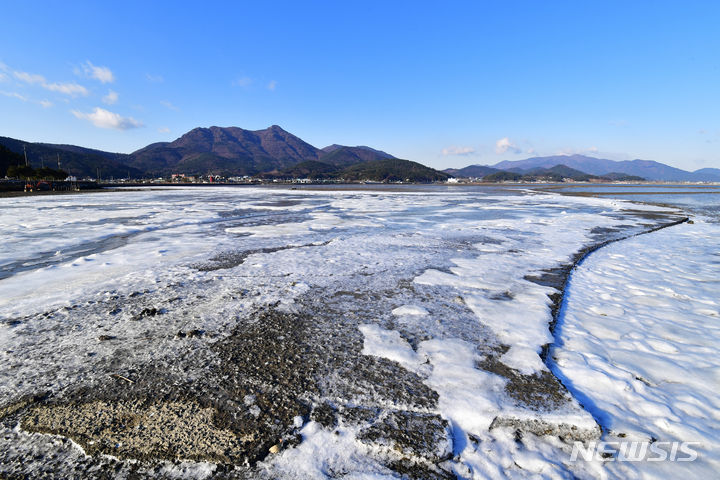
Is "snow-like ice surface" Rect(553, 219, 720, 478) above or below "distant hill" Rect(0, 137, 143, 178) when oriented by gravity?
below

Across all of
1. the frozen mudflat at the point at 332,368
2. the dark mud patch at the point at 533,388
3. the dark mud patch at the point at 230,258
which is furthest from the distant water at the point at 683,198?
the dark mud patch at the point at 230,258

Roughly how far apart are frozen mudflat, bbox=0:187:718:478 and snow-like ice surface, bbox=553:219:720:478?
0.07ft

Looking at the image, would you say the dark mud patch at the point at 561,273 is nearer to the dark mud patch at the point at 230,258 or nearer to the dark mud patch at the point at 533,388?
the dark mud patch at the point at 533,388

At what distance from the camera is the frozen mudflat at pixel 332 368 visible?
2125 mm

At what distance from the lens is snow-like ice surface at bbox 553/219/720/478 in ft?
7.77

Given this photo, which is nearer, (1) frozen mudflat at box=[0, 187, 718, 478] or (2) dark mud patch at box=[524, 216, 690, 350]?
(1) frozen mudflat at box=[0, 187, 718, 478]

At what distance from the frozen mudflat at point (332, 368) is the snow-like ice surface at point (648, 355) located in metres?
0.02

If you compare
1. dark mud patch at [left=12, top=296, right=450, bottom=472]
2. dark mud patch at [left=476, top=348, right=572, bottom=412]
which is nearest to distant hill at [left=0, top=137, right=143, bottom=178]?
dark mud patch at [left=12, top=296, right=450, bottom=472]

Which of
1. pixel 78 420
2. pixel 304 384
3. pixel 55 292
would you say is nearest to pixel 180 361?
pixel 78 420

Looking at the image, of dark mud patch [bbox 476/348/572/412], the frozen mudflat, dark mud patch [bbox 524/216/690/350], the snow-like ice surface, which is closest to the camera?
the frozen mudflat

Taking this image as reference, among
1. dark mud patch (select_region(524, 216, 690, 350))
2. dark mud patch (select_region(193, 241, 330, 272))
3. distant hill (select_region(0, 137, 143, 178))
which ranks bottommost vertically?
dark mud patch (select_region(193, 241, 330, 272))

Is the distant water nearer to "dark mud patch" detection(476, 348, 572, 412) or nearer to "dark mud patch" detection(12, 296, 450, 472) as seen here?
"dark mud patch" detection(476, 348, 572, 412)

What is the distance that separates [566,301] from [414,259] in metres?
3.18

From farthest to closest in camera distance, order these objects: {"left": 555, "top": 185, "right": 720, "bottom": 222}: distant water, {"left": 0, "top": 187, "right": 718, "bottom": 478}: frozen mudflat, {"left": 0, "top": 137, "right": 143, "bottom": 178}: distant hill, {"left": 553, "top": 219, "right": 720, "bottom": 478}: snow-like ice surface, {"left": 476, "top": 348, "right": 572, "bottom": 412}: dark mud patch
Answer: {"left": 0, "top": 137, "right": 143, "bottom": 178}: distant hill, {"left": 555, "top": 185, "right": 720, "bottom": 222}: distant water, {"left": 476, "top": 348, "right": 572, "bottom": 412}: dark mud patch, {"left": 553, "top": 219, "right": 720, "bottom": 478}: snow-like ice surface, {"left": 0, "top": 187, "right": 718, "bottom": 478}: frozen mudflat
